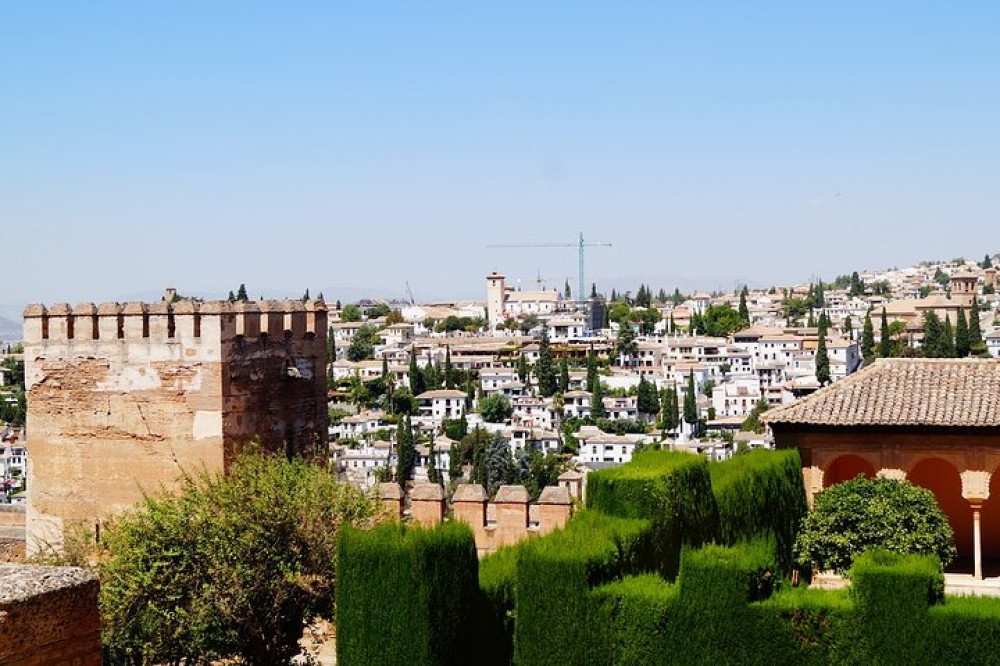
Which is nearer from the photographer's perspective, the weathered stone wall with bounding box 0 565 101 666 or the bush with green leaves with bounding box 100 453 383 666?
the weathered stone wall with bounding box 0 565 101 666

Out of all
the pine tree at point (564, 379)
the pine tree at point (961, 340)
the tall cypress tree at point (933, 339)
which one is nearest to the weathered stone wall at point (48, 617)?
the tall cypress tree at point (933, 339)

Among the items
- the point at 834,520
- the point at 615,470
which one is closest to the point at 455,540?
the point at 615,470

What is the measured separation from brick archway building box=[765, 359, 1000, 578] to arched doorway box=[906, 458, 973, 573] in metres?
0.04

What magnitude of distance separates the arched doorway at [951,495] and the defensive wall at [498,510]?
9.54 metres

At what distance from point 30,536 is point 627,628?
867 centimetres

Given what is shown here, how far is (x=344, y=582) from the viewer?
467 inches

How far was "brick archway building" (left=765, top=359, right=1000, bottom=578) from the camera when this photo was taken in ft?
67.8

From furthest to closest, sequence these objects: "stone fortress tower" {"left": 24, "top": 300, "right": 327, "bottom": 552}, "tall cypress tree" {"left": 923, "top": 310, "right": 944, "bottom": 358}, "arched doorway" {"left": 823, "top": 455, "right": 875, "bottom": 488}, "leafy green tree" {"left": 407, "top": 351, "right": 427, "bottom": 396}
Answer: "leafy green tree" {"left": 407, "top": 351, "right": 427, "bottom": 396} → "tall cypress tree" {"left": 923, "top": 310, "right": 944, "bottom": 358} → "arched doorway" {"left": 823, "top": 455, "right": 875, "bottom": 488} → "stone fortress tower" {"left": 24, "top": 300, "right": 327, "bottom": 552}

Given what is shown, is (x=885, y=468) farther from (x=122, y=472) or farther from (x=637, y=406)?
(x=637, y=406)

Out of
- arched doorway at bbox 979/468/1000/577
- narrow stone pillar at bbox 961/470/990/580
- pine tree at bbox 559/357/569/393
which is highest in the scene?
narrow stone pillar at bbox 961/470/990/580

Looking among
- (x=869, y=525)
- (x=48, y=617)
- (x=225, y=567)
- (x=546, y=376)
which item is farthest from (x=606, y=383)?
(x=48, y=617)

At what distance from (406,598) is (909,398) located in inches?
498

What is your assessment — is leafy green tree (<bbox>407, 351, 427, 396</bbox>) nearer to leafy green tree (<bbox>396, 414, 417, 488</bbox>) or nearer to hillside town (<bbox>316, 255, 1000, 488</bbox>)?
hillside town (<bbox>316, 255, 1000, 488</bbox>)

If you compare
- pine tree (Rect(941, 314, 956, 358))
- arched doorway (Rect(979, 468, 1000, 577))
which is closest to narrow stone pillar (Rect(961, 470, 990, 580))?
arched doorway (Rect(979, 468, 1000, 577))
